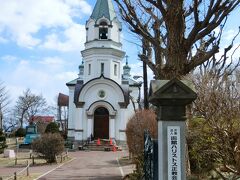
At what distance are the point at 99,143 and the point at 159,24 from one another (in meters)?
30.5

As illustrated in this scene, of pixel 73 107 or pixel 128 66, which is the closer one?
pixel 73 107

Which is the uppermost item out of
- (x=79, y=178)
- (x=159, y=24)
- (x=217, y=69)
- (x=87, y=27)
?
(x=87, y=27)

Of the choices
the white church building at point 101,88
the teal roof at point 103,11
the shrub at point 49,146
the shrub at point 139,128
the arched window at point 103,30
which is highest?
the teal roof at point 103,11

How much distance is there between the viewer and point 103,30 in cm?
4769

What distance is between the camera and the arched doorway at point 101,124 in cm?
4441

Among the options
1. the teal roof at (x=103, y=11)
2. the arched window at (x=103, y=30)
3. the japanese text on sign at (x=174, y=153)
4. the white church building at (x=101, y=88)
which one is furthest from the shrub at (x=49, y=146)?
the teal roof at (x=103, y=11)

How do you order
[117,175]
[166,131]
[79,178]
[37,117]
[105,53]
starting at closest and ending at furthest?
[166,131], [79,178], [117,175], [105,53], [37,117]

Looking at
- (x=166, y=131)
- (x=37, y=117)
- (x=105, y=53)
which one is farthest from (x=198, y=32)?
(x=37, y=117)

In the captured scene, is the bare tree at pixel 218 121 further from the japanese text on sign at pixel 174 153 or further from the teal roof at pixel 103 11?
the teal roof at pixel 103 11

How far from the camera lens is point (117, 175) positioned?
65.9 feet

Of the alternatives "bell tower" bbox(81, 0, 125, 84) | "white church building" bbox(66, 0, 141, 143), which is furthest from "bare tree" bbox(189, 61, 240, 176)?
"bell tower" bbox(81, 0, 125, 84)

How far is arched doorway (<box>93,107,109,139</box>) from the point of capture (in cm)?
4441

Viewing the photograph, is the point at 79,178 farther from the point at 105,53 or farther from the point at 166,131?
the point at 105,53

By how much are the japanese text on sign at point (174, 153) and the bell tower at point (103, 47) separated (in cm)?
3865
